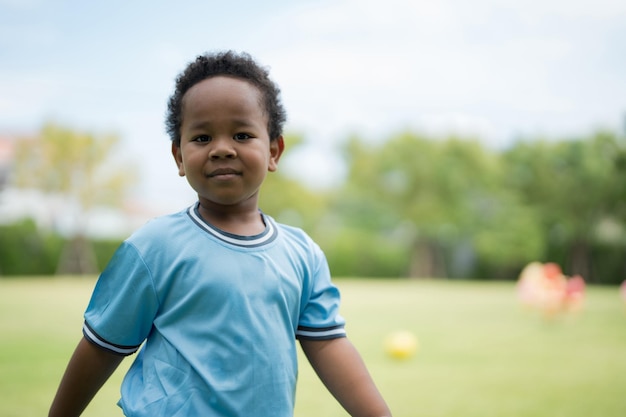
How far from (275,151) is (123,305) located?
0.62 meters

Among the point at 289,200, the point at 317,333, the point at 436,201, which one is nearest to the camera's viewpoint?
the point at 317,333

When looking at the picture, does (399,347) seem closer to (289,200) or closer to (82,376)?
(82,376)

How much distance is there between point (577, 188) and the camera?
30438 millimetres

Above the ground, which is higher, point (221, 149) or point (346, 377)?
point (221, 149)

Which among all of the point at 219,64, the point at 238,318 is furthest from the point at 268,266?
the point at 219,64

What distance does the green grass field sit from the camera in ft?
15.5

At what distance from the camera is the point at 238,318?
1698mm

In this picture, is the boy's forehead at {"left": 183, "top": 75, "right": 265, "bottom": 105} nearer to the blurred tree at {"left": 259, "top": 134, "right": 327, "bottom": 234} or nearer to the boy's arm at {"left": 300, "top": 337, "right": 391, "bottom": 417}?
the boy's arm at {"left": 300, "top": 337, "right": 391, "bottom": 417}

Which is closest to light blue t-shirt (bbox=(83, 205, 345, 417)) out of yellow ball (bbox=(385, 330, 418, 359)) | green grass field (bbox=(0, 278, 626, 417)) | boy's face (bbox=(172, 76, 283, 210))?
boy's face (bbox=(172, 76, 283, 210))

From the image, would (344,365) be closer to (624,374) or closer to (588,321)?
(624,374)

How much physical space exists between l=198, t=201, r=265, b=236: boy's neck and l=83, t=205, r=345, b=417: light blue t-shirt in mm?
41

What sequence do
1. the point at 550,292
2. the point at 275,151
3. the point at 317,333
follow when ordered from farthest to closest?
the point at 550,292 → the point at 275,151 → the point at 317,333

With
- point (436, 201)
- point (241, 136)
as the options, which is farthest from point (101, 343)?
point (436, 201)

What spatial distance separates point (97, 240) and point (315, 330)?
25.4 metres
